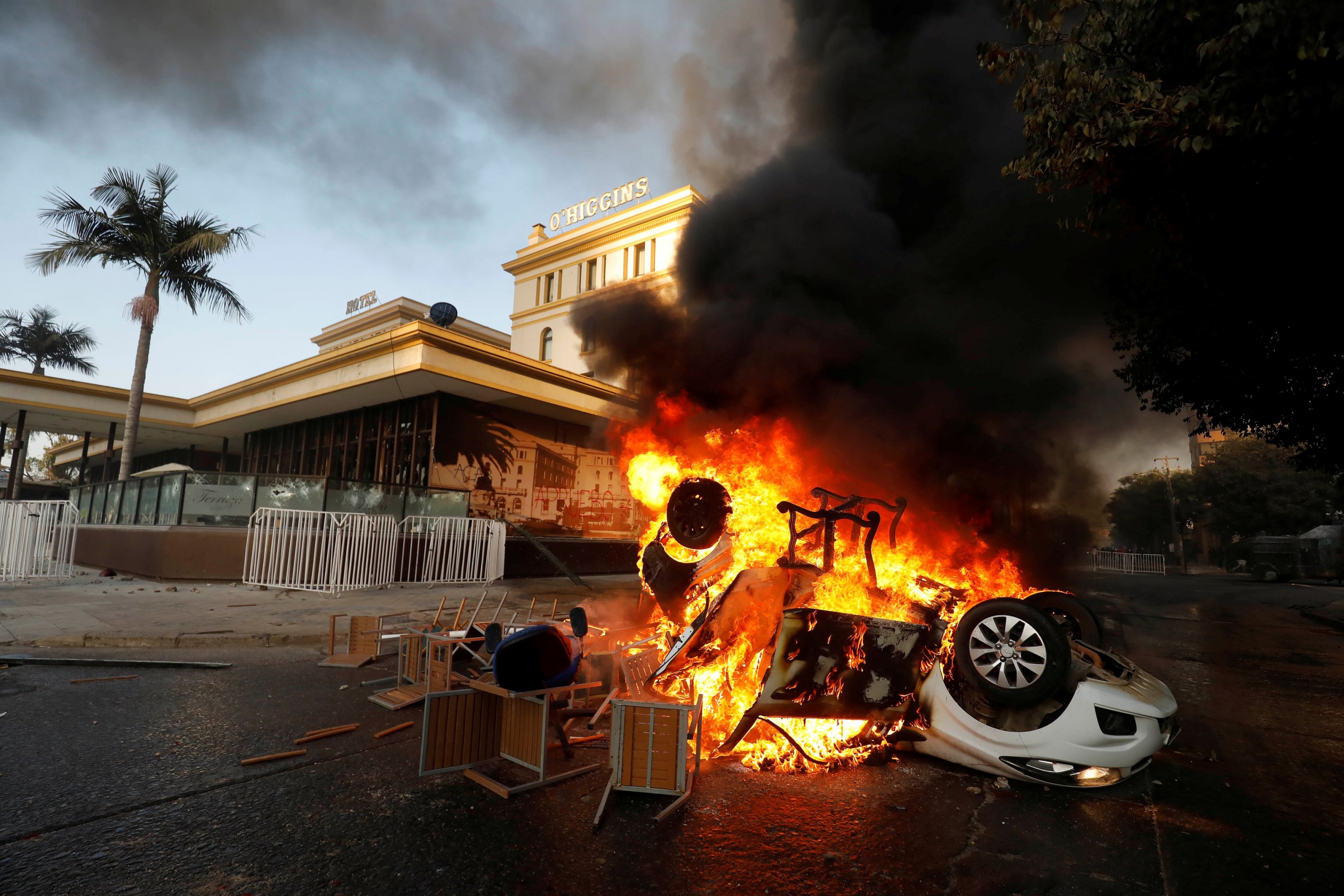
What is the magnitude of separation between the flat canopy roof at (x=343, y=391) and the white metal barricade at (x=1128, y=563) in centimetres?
3147

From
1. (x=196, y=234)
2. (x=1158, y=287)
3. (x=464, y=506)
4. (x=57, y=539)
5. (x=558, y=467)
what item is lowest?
(x=57, y=539)

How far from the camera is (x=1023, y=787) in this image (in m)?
4.02

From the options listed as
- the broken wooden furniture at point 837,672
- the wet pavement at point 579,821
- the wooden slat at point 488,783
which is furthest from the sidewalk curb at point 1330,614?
the wooden slat at point 488,783

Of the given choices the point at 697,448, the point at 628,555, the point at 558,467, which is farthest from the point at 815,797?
the point at 558,467

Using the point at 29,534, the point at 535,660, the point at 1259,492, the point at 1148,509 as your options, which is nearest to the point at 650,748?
the point at 535,660

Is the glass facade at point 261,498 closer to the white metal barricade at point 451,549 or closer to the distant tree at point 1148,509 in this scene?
the white metal barricade at point 451,549

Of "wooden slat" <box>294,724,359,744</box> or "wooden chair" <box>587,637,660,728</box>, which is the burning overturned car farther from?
"wooden slat" <box>294,724,359,744</box>

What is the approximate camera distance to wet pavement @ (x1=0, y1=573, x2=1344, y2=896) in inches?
113

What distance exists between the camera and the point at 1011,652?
4125 millimetres

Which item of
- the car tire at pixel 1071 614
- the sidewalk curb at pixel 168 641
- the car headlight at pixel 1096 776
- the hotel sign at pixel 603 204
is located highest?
the hotel sign at pixel 603 204

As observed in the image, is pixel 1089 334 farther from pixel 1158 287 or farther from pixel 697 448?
pixel 697 448

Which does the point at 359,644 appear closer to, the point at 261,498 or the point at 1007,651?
the point at 1007,651

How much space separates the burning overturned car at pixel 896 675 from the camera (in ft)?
12.9

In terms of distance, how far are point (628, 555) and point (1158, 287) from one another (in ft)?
46.4
